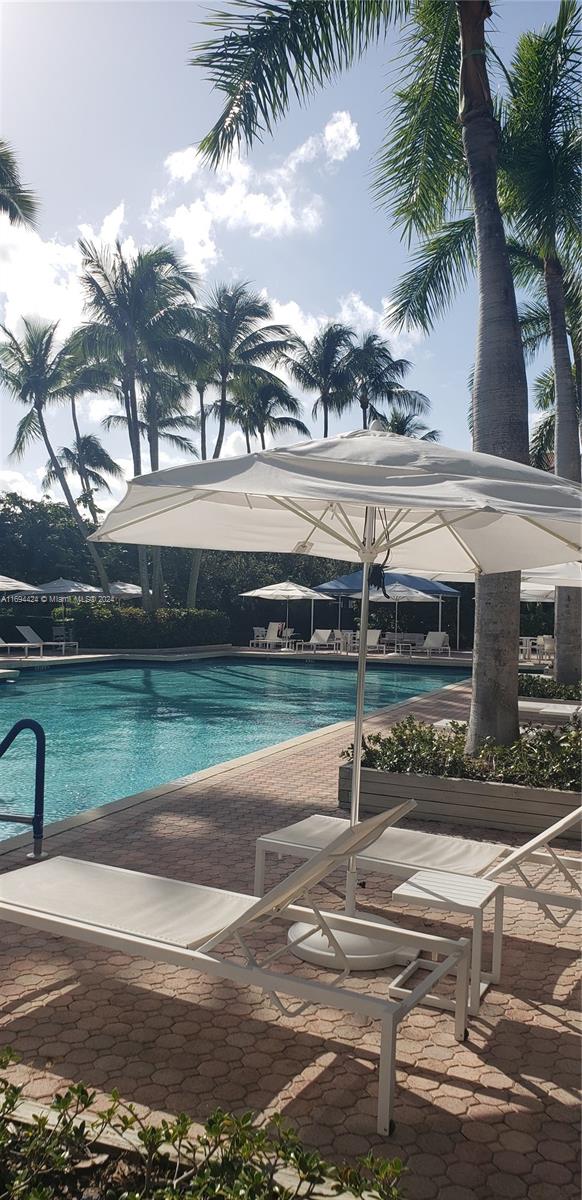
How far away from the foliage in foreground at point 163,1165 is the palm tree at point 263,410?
36699 mm

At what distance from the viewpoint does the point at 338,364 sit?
4406cm

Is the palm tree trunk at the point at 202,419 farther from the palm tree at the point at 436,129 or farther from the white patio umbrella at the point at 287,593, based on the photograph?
the palm tree at the point at 436,129

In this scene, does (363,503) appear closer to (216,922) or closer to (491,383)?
(216,922)

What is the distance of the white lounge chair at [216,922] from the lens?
305cm

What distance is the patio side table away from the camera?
12.5 feet

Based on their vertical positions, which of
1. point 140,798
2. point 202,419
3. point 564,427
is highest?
point 202,419

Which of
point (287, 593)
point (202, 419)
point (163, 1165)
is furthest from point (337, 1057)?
point (202, 419)

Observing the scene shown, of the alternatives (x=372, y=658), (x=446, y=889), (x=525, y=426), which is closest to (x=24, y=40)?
(x=525, y=426)

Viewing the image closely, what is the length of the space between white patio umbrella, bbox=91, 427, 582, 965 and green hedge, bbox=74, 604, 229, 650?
22.3 metres

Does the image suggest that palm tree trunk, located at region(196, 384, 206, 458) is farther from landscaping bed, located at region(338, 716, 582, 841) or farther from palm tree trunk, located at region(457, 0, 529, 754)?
landscaping bed, located at region(338, 716, 582, 841)

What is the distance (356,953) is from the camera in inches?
168

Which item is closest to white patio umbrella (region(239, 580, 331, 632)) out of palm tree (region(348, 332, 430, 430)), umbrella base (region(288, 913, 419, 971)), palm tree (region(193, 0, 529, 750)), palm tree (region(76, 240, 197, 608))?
palm tree (region(76, 240, 197, 608))

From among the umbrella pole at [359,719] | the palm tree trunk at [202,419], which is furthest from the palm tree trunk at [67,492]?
the umbrella pole at [359,719]

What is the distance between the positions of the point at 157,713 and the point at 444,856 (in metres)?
11.9
